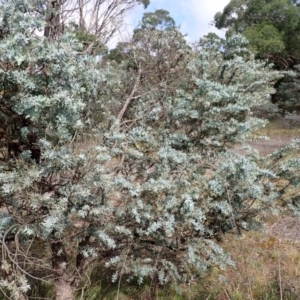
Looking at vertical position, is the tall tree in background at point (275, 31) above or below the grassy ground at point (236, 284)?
above

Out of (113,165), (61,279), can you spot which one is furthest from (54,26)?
(61,279)

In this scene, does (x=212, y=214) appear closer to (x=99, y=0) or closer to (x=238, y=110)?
(x=238, y=110)

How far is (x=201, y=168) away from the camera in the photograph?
8.73 ft

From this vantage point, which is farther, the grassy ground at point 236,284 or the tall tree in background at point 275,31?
the tall tree in background at point 275,31

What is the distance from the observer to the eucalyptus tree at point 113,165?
77.9 inches

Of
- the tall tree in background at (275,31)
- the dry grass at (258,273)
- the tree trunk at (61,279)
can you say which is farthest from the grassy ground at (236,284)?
the tall tree in background at (275,31)

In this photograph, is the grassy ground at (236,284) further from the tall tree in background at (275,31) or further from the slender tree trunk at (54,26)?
the tall tree in background at (275,31)

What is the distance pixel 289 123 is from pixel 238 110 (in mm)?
11012

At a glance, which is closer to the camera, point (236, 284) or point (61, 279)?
point (61, 279)

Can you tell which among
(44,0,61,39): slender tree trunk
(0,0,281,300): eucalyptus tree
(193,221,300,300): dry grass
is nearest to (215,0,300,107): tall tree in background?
(193,221,300,300): dry grass

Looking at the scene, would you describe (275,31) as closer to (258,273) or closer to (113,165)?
(258,273)

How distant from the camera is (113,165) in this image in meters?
2.54

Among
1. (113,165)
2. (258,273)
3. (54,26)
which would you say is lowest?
(258,273)

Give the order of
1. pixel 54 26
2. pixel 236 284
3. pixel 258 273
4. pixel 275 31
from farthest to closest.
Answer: pixel 275 31 → pixel 258 273 → pixel 236 284 → pixel 54 26
